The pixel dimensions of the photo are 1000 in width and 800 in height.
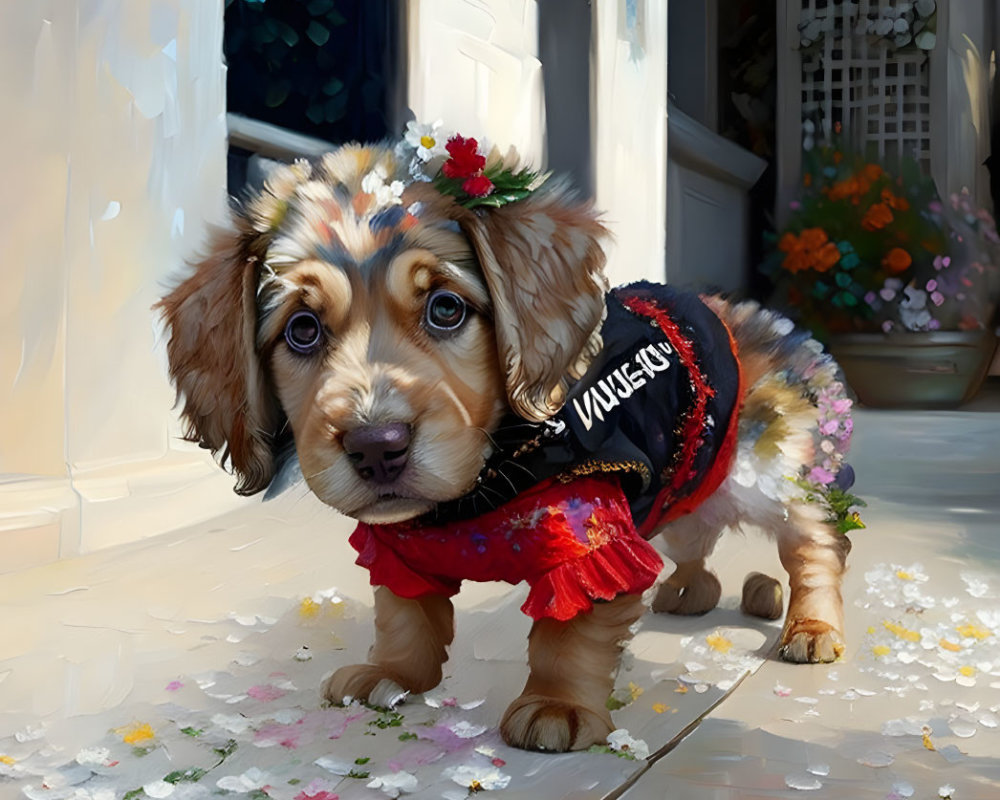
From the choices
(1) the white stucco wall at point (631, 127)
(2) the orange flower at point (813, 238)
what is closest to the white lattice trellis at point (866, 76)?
(2) the orange flower at point (813, 238)

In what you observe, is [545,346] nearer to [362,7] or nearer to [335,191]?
[335,191]

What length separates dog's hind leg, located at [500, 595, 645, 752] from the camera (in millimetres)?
1491

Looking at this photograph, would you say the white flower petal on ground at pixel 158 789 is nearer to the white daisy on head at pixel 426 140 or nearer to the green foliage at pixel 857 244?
the white daisy on head at pixel 426 140

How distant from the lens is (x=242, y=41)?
3.91 m

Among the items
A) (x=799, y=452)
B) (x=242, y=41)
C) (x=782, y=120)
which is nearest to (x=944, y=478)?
(x=799, y=452)

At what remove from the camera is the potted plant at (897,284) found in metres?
6.46

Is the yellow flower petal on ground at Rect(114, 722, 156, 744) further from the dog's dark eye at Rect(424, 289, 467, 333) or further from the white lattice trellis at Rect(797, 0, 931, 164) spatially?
the white lattice trellis at Rect(797, 0, 931, 164)

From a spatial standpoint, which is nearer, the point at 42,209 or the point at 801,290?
the point at 42,209

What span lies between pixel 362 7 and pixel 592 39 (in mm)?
1095

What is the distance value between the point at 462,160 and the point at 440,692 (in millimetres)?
839

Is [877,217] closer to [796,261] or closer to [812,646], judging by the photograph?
[796,261]

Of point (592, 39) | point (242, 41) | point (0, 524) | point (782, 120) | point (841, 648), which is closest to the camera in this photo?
point (841, 648)

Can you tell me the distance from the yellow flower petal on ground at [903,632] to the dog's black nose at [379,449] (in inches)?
47.5

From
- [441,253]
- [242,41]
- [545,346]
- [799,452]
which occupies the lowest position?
[799,452]
